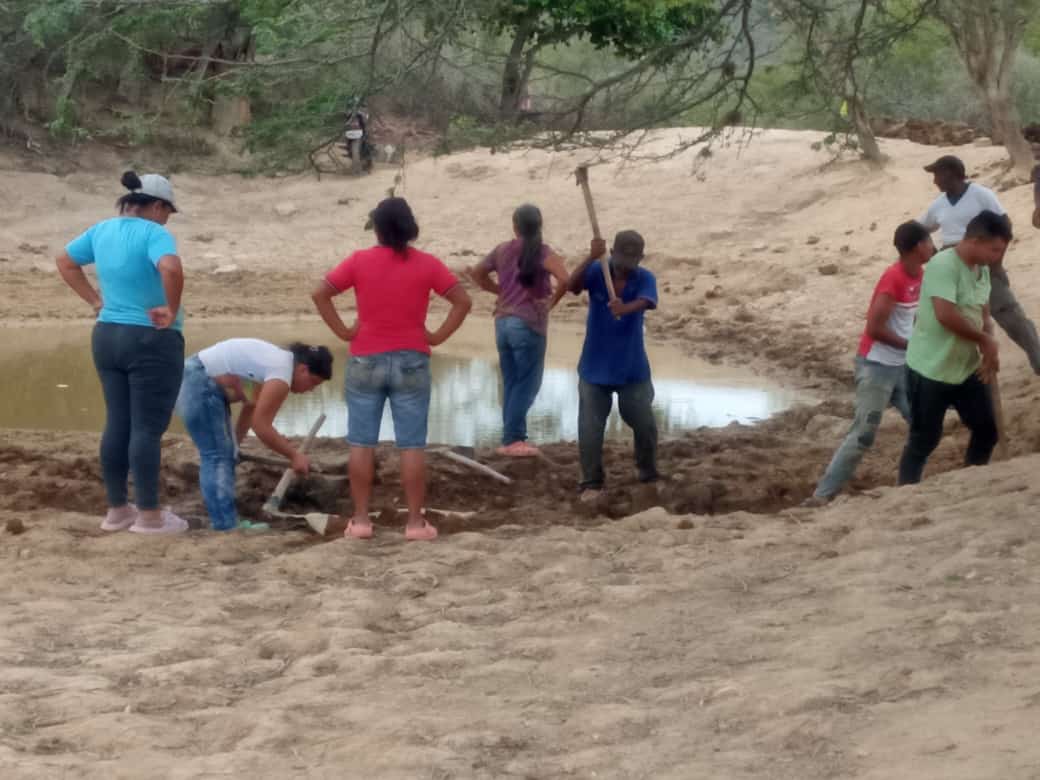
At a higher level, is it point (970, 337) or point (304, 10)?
point (304, 10)

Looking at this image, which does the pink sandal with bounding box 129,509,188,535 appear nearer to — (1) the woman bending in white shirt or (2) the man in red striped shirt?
(1) the woman bending in white shirt

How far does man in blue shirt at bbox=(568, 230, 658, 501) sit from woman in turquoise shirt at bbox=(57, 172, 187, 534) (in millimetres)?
2070

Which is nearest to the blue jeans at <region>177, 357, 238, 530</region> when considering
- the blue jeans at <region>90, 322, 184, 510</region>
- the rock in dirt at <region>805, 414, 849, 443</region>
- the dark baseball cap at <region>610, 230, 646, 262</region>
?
the blue jeans at <region>90, 322, 184, 510</region>

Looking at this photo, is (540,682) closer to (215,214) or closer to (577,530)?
(577,530)

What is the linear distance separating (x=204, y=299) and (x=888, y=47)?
35.5 ft

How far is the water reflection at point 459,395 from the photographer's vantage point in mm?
10883

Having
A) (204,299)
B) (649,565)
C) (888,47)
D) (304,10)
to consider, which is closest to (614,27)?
(888,47)

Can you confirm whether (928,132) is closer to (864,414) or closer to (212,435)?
(864,414)

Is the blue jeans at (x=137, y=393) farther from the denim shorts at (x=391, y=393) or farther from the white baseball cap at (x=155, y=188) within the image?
the denim shorts at (x=391, y=393)

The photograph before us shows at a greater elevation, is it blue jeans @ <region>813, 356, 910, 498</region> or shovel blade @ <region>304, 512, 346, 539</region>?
blue jeans @ <region>813, 356, 910, 498</region>

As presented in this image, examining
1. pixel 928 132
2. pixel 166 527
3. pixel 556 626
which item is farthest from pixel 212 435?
pixel 928 132

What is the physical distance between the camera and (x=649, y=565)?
19.5 ft

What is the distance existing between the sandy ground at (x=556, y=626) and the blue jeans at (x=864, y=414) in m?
0.16

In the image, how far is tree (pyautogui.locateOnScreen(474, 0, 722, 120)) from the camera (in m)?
7.92
